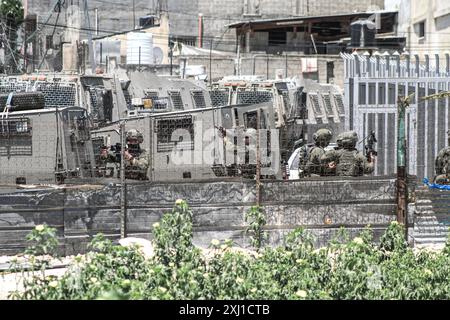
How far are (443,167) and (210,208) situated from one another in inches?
158

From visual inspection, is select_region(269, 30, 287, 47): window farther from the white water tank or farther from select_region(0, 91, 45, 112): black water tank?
select_region(0, 91, 45, 112): black water tank

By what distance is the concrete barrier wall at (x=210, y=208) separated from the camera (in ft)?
40.2

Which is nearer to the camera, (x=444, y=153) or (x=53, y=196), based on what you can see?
(x=53, y=196)

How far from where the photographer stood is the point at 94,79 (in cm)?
2016

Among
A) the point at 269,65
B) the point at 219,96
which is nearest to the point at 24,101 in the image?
the point at 219,96

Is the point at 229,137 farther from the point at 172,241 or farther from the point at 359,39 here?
the point at 359,39

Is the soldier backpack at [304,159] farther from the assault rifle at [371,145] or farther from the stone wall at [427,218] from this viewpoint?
the stone wall at [427,218]

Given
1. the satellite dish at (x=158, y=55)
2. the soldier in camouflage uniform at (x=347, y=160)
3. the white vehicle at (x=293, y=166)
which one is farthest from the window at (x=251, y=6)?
the soldier in camouflage uniform at (x=347, y=160)

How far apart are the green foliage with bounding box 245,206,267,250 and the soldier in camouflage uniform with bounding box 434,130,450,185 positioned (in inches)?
132

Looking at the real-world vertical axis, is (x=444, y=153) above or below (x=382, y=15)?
below

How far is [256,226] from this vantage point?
1213cm
